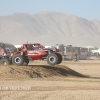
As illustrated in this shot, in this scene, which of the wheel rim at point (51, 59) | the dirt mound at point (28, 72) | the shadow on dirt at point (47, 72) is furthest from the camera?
the wheel rim at point (51, 59)

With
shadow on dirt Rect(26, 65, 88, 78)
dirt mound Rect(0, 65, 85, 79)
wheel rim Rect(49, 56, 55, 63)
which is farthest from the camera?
wheel rim Rect(49, 56, 55, 63)

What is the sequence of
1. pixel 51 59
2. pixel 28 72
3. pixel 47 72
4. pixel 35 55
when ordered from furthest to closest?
pixel 35 55
pixel 51 59
pixel 47 72
pixel 28 72

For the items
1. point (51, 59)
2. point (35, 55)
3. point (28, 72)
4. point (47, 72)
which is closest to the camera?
point (28, 72)

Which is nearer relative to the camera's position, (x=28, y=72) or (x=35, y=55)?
(x=28, y=72)

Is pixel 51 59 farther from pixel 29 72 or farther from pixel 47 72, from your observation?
pixel 29 72

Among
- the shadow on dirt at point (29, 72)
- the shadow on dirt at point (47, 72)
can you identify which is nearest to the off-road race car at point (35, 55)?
the shadow on dirt at point (47, 72)

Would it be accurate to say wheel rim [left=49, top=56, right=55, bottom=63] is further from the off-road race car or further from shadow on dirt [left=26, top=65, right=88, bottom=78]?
shadow on dirt [left=26, top=65, right=88, bottom=78]

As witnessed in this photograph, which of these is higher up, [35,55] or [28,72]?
[35,55]

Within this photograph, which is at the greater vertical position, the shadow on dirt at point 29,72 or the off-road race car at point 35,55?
the off-road race car at point 35,55

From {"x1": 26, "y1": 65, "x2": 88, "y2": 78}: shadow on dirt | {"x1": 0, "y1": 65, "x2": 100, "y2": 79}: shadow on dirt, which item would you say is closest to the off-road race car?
{"x1": 26, "y1": 65, "x2": 88, "y2": 78}: shadow on dirt

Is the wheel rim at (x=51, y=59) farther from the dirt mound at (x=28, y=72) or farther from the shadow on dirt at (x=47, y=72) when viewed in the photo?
the dirt mound at (x=28, y=72)

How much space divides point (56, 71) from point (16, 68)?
2.84 metres

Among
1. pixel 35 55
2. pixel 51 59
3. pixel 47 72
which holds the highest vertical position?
pixel 35 55

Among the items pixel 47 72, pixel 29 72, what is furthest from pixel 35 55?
pixel 29 72
